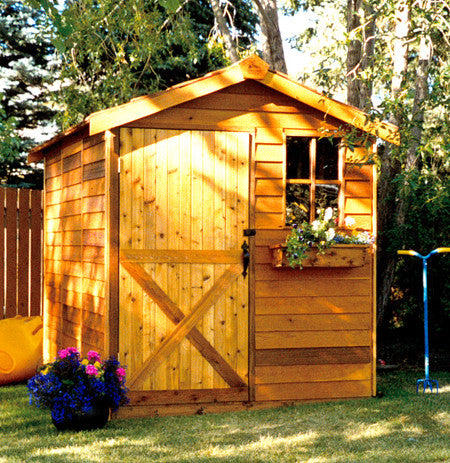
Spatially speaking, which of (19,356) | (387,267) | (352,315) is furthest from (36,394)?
(387,267)

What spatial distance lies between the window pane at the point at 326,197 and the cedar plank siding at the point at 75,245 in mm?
2098

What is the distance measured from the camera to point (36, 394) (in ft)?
19.4

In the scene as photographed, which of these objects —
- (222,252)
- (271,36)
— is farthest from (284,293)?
(271,36)

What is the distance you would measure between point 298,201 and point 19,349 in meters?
3.46

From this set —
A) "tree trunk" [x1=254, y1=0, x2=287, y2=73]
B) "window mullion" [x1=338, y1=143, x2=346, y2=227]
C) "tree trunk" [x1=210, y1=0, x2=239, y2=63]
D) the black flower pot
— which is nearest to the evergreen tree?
"tree trunk" [x1=210, y1=0, x2=239, y2=63]

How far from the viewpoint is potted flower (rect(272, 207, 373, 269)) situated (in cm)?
647

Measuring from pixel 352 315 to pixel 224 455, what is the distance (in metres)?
2.26

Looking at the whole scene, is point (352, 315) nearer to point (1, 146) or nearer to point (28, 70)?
point (1, 146)

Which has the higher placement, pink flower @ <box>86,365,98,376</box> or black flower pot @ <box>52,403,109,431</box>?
pink flower @ <box>86,365,98,376</box>

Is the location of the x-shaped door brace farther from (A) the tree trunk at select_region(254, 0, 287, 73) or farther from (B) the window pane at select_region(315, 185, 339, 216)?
(A) the tree trunk at select_region(254, 0, 287, 73)

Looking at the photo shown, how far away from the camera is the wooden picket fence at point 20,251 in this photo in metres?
9.20

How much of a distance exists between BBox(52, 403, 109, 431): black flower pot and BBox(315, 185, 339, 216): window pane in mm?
2711

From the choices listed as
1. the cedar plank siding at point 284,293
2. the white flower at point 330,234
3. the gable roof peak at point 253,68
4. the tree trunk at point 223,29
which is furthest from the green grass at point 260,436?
the tree trunk at point 223,29

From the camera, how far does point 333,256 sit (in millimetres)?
6664
